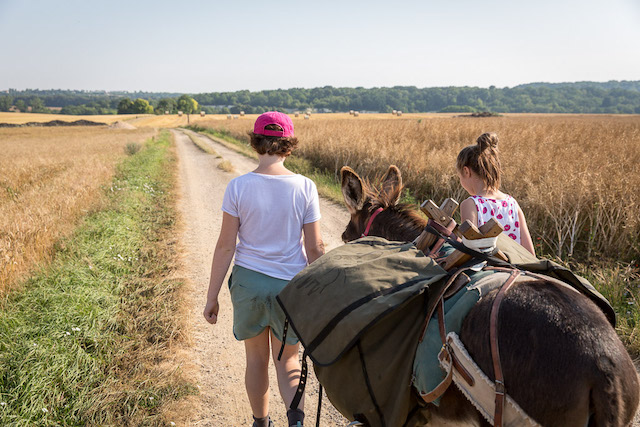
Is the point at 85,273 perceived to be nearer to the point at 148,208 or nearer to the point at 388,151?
the point at 148,208

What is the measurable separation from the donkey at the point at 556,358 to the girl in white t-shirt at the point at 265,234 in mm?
1145

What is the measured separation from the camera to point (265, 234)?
7.57ft

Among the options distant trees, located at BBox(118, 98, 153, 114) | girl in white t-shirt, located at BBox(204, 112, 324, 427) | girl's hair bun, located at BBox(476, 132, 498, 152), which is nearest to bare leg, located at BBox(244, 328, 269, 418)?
girl in white t-shirt, located at BBox(204, 112, 324, 427)

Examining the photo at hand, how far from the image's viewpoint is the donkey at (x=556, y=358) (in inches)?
49.6

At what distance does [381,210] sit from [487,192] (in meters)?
0.85

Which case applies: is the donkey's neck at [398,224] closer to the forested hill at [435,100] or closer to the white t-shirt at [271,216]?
the white t-shirt at [271,216]

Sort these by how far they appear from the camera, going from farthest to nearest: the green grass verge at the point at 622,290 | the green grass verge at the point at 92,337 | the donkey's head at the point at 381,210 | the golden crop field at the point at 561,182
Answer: the golden crop field at the point at 561,182
the green grass verge at the point at 622,290
the green grass verge at the point at 92,337
the donkey's head at the point at 381,210

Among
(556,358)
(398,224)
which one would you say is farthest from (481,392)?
(398,224)

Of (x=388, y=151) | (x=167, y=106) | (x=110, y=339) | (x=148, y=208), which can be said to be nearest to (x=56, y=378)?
(x=110, y=339)

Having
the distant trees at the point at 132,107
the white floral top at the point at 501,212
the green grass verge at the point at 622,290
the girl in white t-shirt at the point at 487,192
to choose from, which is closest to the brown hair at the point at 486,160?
the girl in white t-shirt at the point at 487,192

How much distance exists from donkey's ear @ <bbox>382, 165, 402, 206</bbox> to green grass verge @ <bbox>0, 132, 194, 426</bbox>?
90.7 inches

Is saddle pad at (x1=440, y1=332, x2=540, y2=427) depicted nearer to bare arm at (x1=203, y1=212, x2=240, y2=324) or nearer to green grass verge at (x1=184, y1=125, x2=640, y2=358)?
bare arm at (x1=203, y1=212, x2=240, y2=324)

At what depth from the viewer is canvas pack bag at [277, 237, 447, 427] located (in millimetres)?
1562

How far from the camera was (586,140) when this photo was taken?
10.2m
